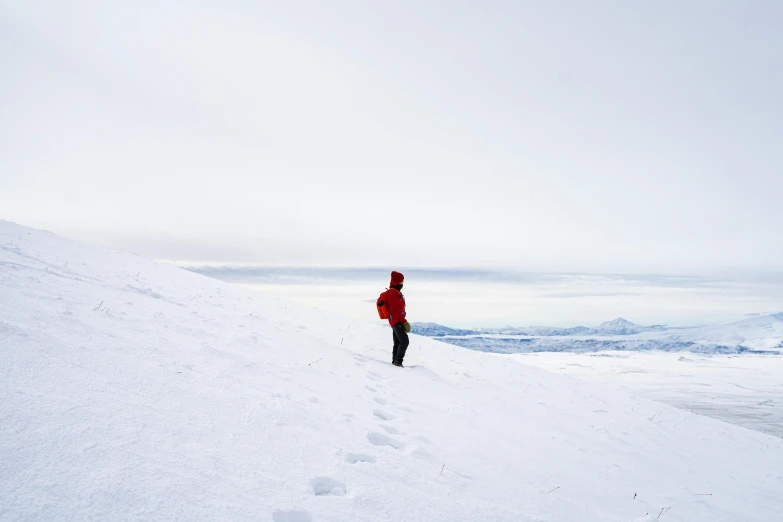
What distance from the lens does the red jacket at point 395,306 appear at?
951 centimetres

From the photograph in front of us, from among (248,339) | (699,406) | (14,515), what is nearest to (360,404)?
(248,339)

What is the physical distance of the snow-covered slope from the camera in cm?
294

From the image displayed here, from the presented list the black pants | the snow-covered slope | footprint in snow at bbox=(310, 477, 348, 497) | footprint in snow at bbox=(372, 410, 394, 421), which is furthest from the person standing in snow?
footprint in snow at bbox=(310, 477, 348, 497)

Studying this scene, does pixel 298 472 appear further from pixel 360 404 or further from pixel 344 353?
pixel 344 353

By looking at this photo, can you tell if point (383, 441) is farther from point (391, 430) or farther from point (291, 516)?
point (291, 516)

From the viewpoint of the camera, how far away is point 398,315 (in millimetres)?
9500

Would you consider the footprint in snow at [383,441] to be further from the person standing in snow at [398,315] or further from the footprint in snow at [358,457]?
the person standing in snow at [398,315]

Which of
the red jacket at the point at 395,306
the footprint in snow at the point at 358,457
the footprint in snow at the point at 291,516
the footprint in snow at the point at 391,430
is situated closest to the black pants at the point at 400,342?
the red jacket at the point at 395,306

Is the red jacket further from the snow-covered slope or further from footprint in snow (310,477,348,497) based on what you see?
footprint in snow (310,477,348,497)

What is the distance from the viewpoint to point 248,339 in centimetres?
812

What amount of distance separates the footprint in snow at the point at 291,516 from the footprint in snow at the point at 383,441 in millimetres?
1952

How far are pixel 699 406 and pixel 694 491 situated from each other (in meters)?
23.8

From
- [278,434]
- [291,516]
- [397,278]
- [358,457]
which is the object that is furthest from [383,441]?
[397,278]

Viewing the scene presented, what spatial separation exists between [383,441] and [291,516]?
2.14 m
